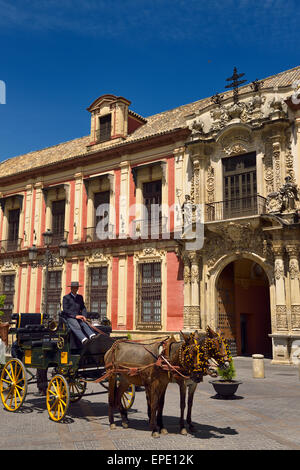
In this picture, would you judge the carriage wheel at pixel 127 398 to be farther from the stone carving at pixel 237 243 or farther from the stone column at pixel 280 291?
the stone carving at pixel 237 243

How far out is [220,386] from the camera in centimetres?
966

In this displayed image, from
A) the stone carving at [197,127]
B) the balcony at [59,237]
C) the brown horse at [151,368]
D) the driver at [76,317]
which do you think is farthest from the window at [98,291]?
the brown horse at [151,368]

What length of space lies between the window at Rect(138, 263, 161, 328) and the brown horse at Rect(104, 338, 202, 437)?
514 inches

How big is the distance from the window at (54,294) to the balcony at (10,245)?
3.57 m

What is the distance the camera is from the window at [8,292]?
26047 mm

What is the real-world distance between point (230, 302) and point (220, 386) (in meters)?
10.5

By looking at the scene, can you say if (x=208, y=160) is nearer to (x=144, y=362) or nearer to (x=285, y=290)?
(x=285, y=290)

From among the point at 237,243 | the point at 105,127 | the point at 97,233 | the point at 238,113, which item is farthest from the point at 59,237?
the point at 238,113

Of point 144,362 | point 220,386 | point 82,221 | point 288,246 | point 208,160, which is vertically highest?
point 208,160

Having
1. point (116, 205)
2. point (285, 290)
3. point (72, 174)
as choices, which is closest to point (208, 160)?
point (116, 205)

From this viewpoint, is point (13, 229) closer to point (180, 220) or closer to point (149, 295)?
point (149, 295)

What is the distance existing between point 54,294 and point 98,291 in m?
3.16

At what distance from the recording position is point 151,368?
21.5 feet

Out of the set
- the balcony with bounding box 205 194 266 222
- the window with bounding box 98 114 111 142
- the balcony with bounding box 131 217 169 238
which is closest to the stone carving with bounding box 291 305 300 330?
the balcony with bounding box 205 194 266 222
